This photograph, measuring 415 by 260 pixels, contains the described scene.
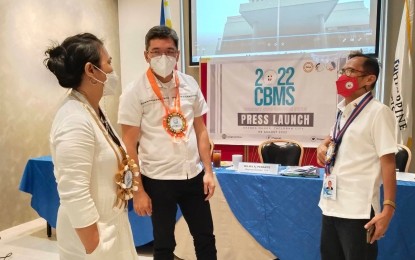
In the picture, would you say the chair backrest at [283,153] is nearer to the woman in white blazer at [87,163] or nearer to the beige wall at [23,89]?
the woman in white blazer at [87,163]

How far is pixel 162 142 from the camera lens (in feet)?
4.98

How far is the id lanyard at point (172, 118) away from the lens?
1525 millimetres

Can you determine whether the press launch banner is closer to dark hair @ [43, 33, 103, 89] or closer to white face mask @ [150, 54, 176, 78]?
white face mask @ [150, 54, 176, 78]

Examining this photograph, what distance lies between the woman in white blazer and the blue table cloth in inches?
49.2

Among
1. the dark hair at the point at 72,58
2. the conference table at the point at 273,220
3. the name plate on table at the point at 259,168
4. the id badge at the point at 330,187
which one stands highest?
the dark hair at the point at 72,58

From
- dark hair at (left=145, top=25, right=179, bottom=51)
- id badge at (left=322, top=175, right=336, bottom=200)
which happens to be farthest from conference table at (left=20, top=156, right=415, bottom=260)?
dark hair at (left=145, top=25, right=179, bottom=51)

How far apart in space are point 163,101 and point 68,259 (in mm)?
745

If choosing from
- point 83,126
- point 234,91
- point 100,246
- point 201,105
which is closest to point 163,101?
point 201,105

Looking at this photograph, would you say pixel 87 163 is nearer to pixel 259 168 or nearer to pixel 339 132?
pixel 339 132

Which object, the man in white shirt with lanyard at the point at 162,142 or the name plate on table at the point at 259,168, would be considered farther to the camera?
the name plate on table at the point at 259,168

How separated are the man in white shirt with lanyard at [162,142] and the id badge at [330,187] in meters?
0.58

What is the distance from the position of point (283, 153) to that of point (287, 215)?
0.79 metres

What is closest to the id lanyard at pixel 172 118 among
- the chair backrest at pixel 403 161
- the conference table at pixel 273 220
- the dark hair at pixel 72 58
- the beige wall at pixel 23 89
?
the dark hair at pixel 72 58

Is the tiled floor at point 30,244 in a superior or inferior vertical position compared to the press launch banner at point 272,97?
inferior
